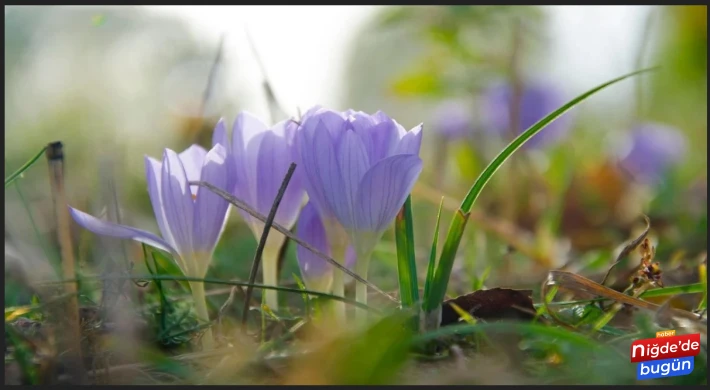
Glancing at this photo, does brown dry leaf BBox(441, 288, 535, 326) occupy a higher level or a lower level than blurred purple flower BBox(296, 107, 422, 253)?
lower

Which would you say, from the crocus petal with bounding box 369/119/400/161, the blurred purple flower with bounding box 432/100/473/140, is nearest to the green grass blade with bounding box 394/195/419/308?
the crocus petal with bounding box 369/119/400/161

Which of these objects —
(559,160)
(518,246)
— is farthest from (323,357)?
(559,160)

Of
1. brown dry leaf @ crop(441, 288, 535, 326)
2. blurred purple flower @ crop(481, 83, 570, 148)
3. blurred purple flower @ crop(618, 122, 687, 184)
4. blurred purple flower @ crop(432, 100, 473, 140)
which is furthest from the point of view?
blurred purple flower @ crop(432, 100, 473, 140)

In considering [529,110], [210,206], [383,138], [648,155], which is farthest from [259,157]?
[648,155]

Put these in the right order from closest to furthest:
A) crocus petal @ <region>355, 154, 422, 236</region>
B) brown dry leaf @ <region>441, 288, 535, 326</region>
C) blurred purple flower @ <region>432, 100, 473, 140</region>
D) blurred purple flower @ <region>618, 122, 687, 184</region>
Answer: crocus petal @ <region>355, 154, 422, 236</region>, brown dry leaf @ <region>441, 288, 535, 326</region>, blurred purple flower @ <region>618, 122, 687, 184</region>, blurred purple flower @ <region>432, 100, 473, 140</region>

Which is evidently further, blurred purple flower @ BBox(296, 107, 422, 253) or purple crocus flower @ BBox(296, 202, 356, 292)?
purple crocus flower @ BBox(296, 202, 356, 292)

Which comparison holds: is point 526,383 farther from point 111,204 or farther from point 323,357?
point 111,204

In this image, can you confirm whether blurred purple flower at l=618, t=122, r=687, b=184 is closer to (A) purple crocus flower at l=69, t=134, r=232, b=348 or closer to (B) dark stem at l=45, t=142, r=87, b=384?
(A) purple crocus flower at l=69, t=134, r=232, b=348
